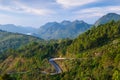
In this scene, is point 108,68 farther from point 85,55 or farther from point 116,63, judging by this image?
point 85,55

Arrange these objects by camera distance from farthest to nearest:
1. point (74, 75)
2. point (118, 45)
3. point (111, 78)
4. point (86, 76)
Result: point (118, 45) → point (74, 75) → point (86, 76) → point (111, 78)

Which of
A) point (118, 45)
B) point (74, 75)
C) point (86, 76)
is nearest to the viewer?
point (86, 76)

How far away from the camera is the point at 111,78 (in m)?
147

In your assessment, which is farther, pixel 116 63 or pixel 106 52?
pixel 106 52

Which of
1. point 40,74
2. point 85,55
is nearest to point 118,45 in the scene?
point 85,55

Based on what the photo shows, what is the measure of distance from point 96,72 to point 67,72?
24.0m

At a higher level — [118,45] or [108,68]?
[118,45]

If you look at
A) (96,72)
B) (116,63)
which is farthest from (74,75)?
(116,63)

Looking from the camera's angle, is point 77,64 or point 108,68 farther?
point 77,64

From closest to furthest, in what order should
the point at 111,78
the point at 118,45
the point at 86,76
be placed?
the point at 111,78
the point at 86,76
the point at 118,45

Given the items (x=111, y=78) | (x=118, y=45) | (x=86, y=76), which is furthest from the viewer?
(x=118, y=45)

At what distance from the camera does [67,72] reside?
180 meters

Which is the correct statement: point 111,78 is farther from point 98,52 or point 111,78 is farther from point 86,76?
point 98,52

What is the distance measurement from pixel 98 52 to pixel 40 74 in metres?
46.0
